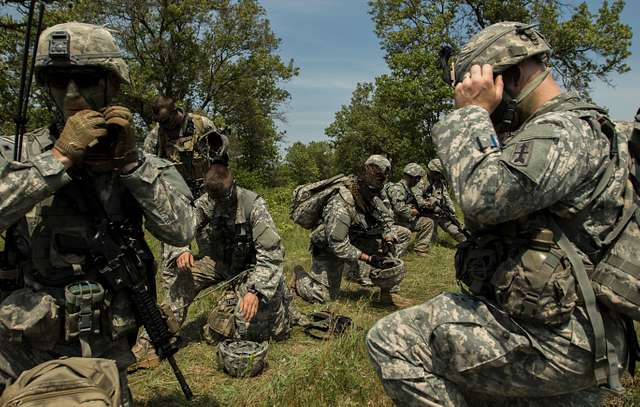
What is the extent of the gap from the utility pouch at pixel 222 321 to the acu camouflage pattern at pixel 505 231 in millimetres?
2628

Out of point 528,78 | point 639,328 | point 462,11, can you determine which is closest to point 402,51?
point 462,11

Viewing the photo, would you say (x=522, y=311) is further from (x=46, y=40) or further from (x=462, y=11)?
(x=462, y=11)

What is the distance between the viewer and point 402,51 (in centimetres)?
2897

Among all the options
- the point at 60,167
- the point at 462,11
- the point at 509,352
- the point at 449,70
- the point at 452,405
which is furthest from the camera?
the point at 462,11

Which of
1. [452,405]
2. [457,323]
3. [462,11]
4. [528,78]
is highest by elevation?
[462,11]

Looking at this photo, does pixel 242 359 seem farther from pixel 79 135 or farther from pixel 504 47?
pixel 504 47

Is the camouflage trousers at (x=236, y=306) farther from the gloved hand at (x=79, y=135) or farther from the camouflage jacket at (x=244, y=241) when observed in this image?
the gloved hand at (x=79, y=135)

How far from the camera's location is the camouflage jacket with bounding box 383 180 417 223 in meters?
10.8

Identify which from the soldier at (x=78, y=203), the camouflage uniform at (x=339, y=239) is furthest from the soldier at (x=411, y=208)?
the soldier at (x=78, y=203)

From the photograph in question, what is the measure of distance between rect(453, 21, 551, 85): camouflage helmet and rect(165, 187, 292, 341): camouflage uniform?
2.89 metres

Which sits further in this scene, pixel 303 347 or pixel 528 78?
pixel 303 347

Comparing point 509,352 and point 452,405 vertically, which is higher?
point 509,352

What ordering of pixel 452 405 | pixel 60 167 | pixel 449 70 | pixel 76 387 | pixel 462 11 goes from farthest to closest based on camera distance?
pixel 462 11, pixel 449 70, pixel 452 405, pixel 60 167, pixel 76 387

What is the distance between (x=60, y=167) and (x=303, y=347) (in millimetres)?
3503
